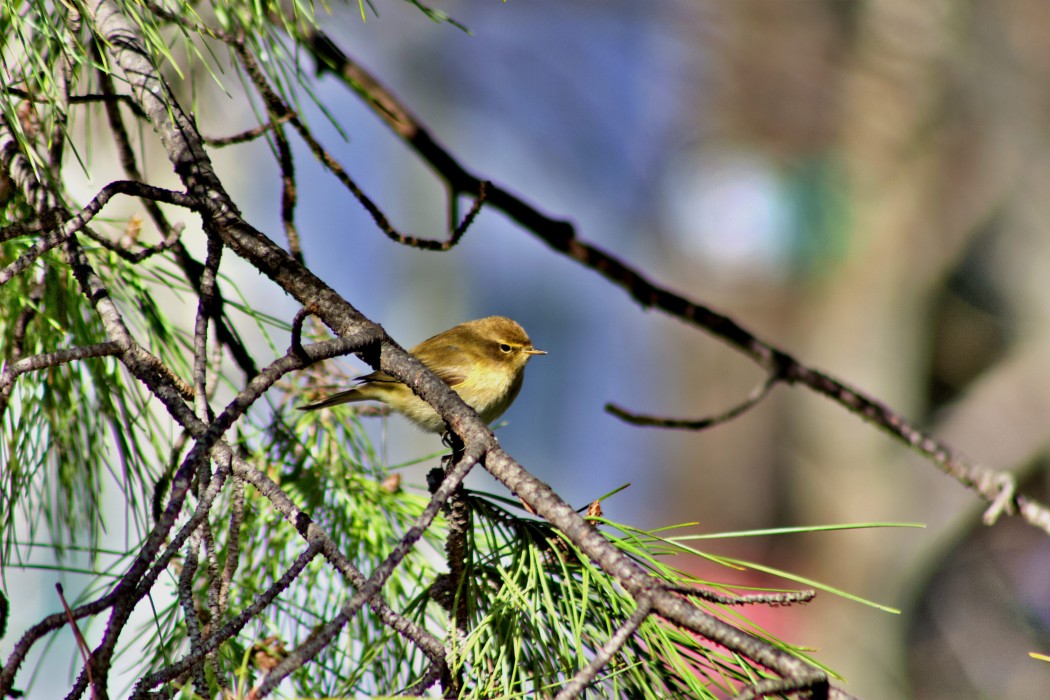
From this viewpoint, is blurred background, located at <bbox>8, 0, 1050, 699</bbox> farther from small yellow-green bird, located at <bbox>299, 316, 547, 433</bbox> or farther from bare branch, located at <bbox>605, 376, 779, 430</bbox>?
bare branch, located at <bbox>605, 376, 779, 430</bbox>

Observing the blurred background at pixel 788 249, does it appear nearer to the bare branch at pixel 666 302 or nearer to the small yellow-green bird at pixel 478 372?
the small yellow-green bird at pixel 478 372

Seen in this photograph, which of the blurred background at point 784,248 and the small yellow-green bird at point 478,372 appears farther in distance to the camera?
the blurred background at point 784,248

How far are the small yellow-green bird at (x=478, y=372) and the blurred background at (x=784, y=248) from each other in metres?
3.21

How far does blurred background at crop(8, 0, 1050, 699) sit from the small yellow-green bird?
3.21 metres

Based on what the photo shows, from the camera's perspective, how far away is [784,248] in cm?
789

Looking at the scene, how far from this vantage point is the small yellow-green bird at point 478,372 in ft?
7.70

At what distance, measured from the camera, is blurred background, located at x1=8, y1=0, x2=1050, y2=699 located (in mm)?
5828

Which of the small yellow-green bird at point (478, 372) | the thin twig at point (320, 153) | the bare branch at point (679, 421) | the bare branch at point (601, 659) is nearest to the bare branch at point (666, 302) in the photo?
the bare branch at point (679, 421)

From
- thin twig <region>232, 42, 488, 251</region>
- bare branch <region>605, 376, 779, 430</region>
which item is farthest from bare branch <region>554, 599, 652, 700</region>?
bare branch <region>605, 376, 779, 430</region>

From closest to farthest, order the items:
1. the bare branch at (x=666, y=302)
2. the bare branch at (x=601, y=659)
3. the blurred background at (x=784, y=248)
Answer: the bare branch at (x=601, y=659) < the bare branch at (x=666, y=302) < the blurred background at (x=784, y=248)

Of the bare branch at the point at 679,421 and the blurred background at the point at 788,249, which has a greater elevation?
the blurred background at the point at 788,249

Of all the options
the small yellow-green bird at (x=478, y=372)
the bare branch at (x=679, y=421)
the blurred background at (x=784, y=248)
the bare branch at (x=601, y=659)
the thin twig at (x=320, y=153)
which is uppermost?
the blurred background at (x=784, y=248)

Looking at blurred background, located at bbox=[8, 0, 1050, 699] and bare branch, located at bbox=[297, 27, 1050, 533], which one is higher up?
blurred background, located at bbox=[8, 0, 1050, 699]

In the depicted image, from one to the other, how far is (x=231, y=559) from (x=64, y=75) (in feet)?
1.75
